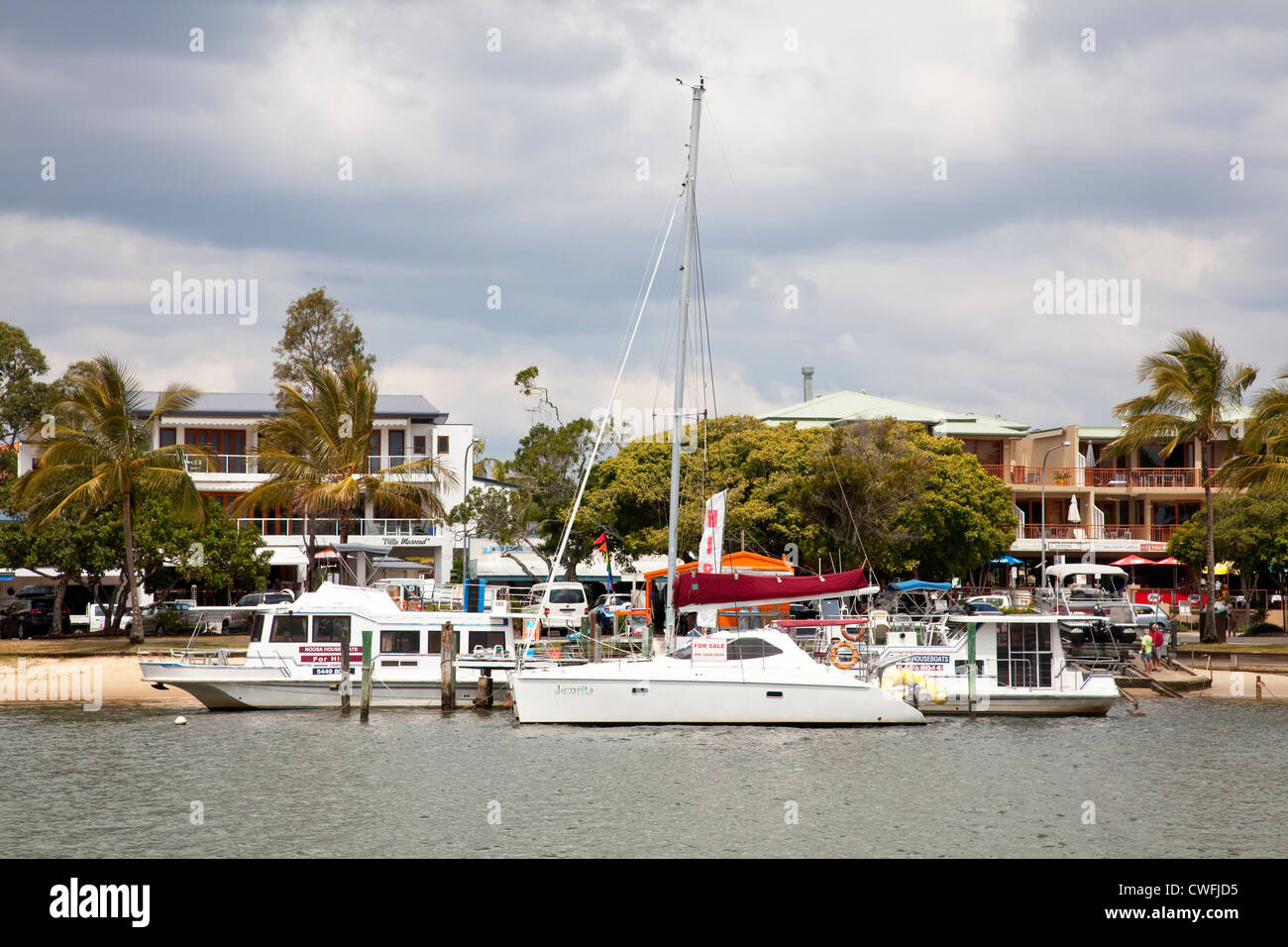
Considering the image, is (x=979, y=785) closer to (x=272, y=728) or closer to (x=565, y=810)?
(x=565, y=810)

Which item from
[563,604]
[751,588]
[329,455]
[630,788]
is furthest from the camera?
[563,604]

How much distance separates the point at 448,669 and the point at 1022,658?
1285 centimetres

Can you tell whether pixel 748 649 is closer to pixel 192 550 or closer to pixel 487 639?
pixel 487 639

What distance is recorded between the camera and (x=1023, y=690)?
1061 inches

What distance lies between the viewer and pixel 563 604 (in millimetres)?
41906

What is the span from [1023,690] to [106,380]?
2891 cm

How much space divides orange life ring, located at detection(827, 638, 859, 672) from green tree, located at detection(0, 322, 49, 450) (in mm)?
52894

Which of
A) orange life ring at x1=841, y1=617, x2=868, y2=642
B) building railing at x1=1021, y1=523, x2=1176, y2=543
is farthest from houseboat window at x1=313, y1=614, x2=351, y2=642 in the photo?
building railing at x1=1021, y1=523, x2=1176, y2=543

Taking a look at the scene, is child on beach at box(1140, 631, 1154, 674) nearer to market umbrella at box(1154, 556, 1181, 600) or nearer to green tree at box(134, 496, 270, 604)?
market umbrella at box(1154, 556, 1181, 600)

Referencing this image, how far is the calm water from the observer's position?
17.0 m

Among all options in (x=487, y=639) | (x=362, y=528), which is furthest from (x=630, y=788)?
(x=362, y=528)

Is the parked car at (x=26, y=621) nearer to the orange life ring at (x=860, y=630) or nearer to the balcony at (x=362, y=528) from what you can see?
the balcony at (x=362, y=528)

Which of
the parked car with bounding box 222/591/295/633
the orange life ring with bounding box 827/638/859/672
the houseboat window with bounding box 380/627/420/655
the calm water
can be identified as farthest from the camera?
the parked car with bounding box 222/591/295/633
